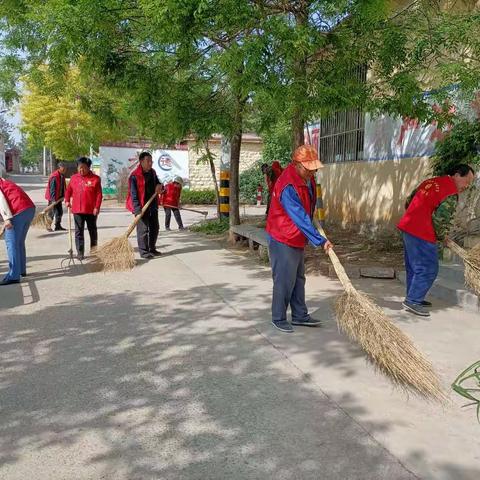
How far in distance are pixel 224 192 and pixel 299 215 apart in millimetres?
8548

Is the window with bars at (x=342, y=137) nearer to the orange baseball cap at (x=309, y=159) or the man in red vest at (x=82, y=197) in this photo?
the man in red vest at (x=82, y=197)

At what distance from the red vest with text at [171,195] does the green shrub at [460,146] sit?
22.8ft

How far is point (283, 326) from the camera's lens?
477cm

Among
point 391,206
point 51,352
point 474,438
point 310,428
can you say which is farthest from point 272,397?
point 391,206

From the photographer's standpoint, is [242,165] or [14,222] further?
[242,165]

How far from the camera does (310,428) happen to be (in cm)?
304

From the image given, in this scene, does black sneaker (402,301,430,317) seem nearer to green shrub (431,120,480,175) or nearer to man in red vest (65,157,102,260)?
green shrub (431,120,480,175)

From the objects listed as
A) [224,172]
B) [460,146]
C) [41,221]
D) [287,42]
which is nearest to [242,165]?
[224,172]

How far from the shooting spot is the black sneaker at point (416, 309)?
5324 mm

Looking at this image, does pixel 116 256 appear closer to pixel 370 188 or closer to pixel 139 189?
pixel 139 189

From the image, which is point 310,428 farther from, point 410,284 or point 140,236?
point 140,236

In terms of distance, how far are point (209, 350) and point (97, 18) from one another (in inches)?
141

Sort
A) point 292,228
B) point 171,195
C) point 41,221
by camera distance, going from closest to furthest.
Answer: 1. point 292,228
2. point 41,221
3. point 171,195

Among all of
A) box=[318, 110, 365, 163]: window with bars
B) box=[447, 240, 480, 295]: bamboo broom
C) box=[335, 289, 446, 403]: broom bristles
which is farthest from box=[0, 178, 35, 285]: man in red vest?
box=[318, 110, 365, 163]: window with bars
